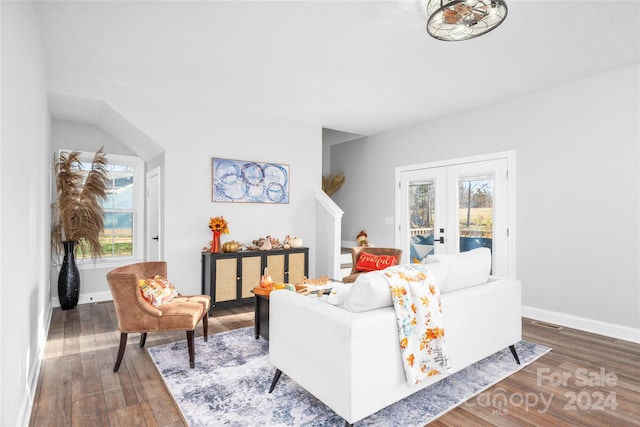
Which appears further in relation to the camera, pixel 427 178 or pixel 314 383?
pixel 427 178

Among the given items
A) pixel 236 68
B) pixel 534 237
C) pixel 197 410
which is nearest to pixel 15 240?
pixel 197 410

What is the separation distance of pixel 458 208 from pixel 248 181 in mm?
2945

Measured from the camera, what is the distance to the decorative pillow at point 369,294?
1.91 m

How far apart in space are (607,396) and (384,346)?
1768 millimetres

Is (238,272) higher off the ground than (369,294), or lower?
lower

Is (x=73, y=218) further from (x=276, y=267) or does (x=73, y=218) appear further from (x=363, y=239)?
A: (x=363, y=239)

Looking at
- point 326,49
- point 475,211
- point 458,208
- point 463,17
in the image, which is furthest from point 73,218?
point 475,211

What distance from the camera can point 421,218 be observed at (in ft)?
17.9

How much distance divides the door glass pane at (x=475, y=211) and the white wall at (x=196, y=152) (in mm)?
2346

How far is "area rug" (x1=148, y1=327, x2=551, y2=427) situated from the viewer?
2064 mm

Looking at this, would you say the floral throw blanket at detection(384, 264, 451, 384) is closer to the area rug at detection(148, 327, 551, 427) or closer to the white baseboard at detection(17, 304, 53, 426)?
the area rug at detection(148, 327, 551, 427)

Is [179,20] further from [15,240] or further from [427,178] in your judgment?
[427,178]

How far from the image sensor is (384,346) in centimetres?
186

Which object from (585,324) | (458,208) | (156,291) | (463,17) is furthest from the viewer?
(458,208)
